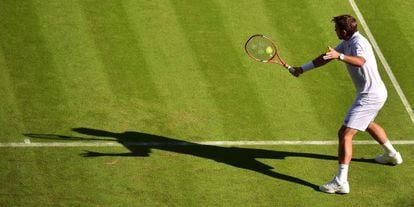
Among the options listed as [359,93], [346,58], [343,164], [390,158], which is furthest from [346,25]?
[390,158]

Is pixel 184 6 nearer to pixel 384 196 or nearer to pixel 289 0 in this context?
pixel 289 0

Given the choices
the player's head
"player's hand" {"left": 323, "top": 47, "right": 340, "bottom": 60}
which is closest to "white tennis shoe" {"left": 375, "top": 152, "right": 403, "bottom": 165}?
the player's head

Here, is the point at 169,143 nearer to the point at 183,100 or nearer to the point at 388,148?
the point at 183,100

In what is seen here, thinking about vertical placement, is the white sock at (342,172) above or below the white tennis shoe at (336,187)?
above

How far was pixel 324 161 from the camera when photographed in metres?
15.9

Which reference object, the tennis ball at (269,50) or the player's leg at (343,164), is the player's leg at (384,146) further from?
the tennis ball at (269,50)

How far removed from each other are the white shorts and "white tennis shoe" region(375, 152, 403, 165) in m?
0.98

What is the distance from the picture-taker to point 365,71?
48.6ft

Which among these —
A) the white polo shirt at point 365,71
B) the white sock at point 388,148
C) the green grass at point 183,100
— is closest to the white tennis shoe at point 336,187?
the green grass at point 183,100

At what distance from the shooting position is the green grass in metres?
14.9

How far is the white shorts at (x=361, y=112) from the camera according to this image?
588 inches

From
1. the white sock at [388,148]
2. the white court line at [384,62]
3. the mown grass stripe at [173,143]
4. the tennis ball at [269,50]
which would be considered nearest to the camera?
the white sock at [388,148]

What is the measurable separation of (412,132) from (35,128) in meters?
6.40

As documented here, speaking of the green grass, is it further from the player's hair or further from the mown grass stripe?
the player's hair
